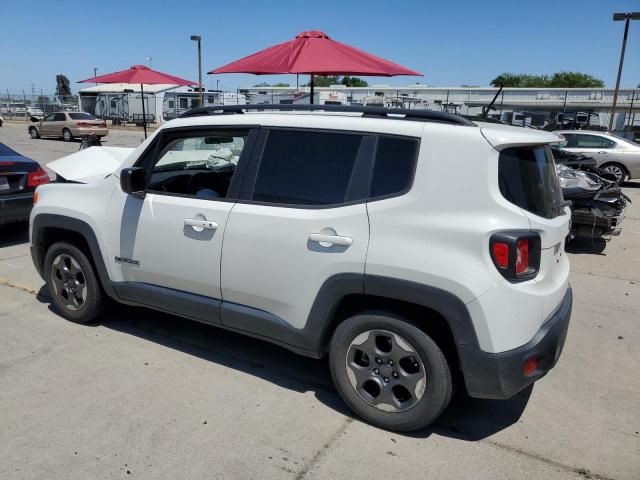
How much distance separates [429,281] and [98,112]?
48.6 m

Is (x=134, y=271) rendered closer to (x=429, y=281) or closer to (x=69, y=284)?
(x=69, y=284)

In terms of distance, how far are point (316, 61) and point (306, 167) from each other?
4822 mm

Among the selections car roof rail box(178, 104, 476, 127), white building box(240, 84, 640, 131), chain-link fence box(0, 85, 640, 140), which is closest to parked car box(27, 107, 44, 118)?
chain-link fence box(0, 85, 640, 140)

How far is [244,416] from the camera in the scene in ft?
10.6

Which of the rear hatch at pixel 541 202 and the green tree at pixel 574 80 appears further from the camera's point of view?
the green tree at pixel 574 80

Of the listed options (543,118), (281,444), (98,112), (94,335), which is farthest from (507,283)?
(98,112)

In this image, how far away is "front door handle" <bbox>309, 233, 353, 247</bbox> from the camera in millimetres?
2988

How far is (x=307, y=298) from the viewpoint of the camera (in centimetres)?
317

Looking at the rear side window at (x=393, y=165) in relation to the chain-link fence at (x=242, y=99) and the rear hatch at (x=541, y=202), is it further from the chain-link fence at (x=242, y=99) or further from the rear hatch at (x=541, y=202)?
the chain-link fence at (x=242, y=99)

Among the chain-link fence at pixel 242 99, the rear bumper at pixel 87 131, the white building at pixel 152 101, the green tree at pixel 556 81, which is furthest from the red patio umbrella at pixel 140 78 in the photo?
the green tree at pixel 556 81

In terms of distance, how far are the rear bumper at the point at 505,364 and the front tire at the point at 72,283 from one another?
298cm

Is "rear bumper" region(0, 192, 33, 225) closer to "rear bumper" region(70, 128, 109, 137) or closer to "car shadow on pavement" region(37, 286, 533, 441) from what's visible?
"car shadow on pavement" region(37, 286, 533, 441)

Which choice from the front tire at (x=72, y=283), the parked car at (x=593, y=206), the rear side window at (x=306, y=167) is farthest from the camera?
the parked car at (x=593, y=206)

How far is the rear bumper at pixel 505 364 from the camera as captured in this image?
272 cm
